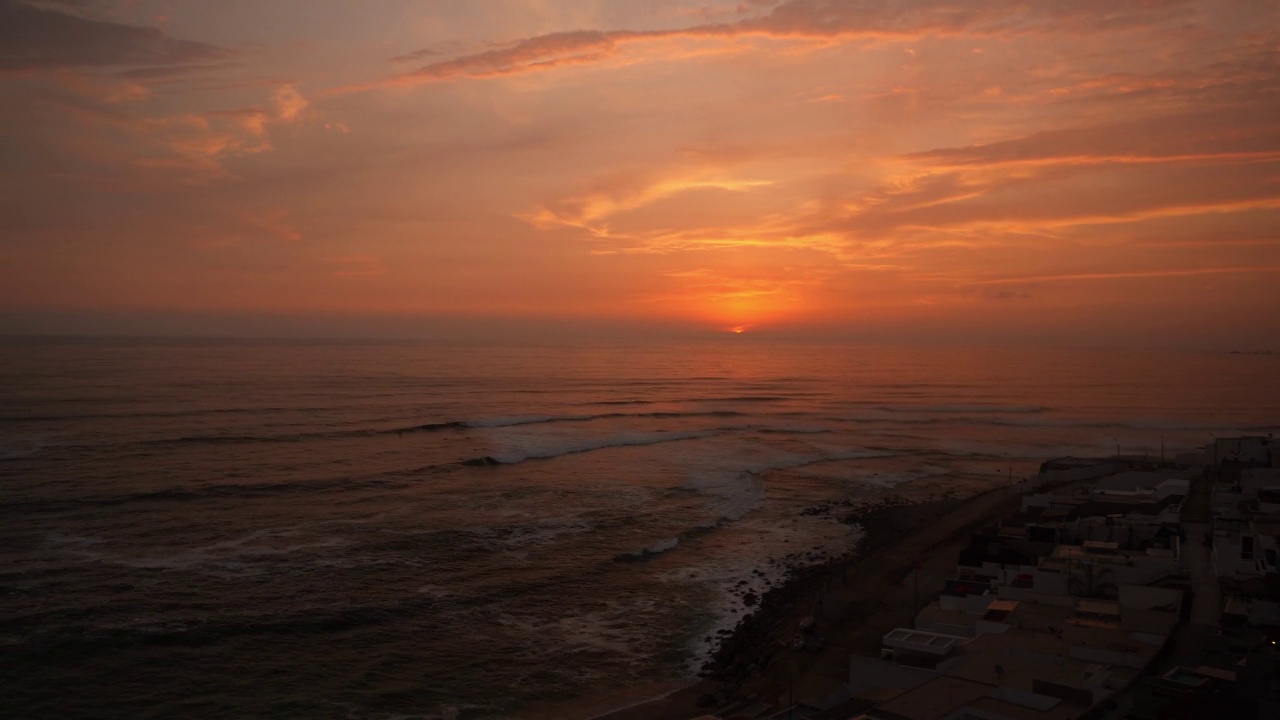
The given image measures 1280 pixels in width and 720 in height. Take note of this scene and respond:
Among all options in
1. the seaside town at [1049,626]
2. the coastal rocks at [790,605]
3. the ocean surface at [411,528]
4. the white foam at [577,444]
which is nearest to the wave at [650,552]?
the ocean surface at [411,528]

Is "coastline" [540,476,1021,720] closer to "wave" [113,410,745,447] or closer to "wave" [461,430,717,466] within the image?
"wave" [461,430,717,466]

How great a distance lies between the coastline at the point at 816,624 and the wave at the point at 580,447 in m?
21.9

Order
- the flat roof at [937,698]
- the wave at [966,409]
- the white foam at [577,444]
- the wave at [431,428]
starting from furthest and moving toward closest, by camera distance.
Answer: the wave at [966,409] < the white foam at [577,444] < the wave at [431,428] < the flat roof at [937,698]

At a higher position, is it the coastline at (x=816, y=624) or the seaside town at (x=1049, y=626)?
the seaside town at (x=1049, y=626)

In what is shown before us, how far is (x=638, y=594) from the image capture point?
82.9ft

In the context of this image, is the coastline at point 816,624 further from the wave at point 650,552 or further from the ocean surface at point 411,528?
the wave at point 650,552

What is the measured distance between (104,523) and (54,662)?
12.7 metres

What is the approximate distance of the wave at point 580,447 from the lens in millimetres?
46812

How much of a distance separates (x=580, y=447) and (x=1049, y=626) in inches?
1473

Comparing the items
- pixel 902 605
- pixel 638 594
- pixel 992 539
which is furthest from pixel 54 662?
pixel 992 539

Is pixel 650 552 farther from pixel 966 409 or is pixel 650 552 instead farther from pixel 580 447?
pixel 966 409

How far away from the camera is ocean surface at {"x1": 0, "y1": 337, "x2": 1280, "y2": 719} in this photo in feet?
64.1

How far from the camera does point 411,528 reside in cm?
3191

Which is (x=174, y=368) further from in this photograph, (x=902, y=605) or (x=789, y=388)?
(x=902, y=605)
